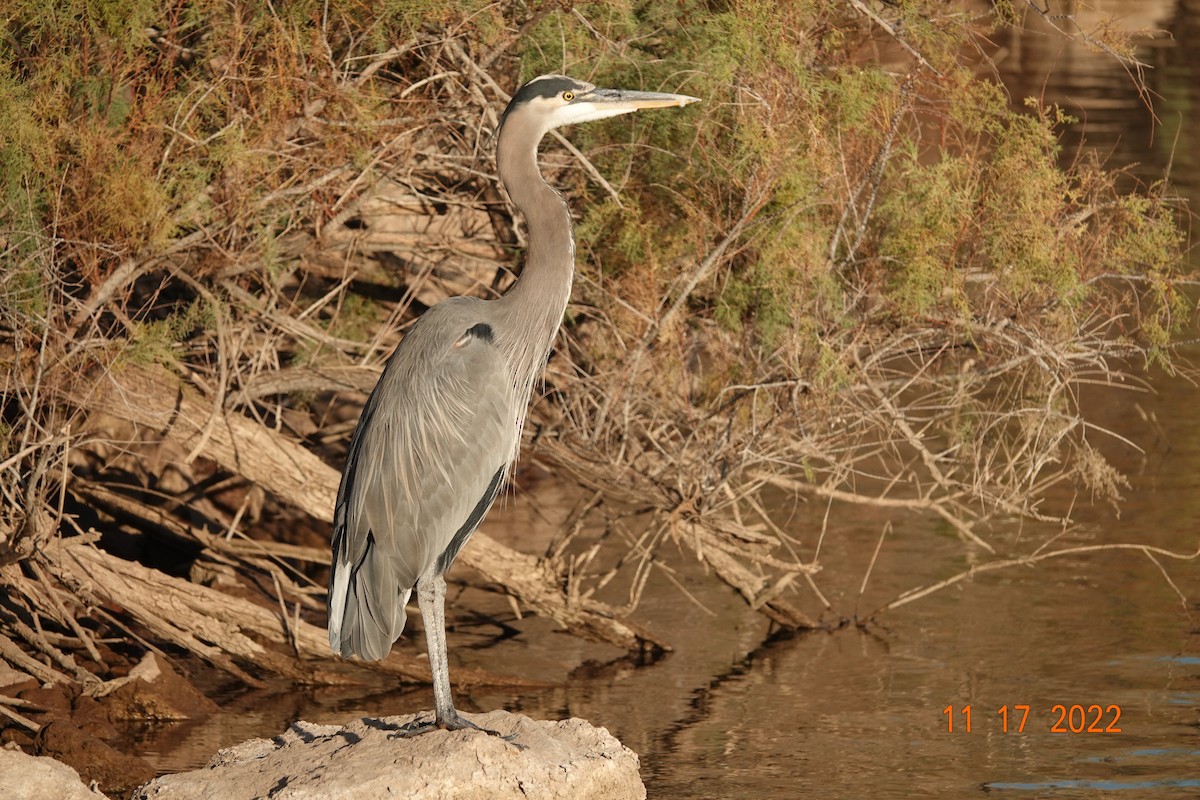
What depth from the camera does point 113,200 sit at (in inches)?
252

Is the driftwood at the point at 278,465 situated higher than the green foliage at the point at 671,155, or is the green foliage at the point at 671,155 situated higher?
the green foliage at the point at 671,155

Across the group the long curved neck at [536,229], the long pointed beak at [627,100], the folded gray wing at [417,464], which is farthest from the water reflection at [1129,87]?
the folded gray wing at [417,464]

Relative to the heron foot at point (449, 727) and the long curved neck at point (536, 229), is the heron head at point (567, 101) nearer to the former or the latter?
the long curved neck at point (536, 229)

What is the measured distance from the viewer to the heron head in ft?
18.6

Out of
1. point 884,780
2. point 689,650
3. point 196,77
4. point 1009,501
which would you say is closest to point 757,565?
point 689,650

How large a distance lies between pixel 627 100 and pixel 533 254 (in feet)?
2.09

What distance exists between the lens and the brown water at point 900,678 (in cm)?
634

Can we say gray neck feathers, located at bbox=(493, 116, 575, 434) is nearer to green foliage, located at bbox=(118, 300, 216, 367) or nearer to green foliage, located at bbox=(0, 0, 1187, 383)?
green foliage, located at bbox=(0, 0, 1187, 383)

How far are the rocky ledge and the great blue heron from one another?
39cm

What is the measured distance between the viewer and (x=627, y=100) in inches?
229

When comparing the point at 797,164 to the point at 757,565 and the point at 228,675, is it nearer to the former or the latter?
the point at 757,565

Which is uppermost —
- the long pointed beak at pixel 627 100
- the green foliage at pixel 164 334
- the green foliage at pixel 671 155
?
the long pointed beak at pixel 627 100

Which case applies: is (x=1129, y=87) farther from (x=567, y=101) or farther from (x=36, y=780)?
(x=36, y=780)

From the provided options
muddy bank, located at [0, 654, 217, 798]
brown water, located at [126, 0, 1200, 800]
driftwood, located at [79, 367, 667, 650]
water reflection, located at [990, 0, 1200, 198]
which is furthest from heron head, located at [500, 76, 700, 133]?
water reflection, located at [990, 0, 1200, 198]
